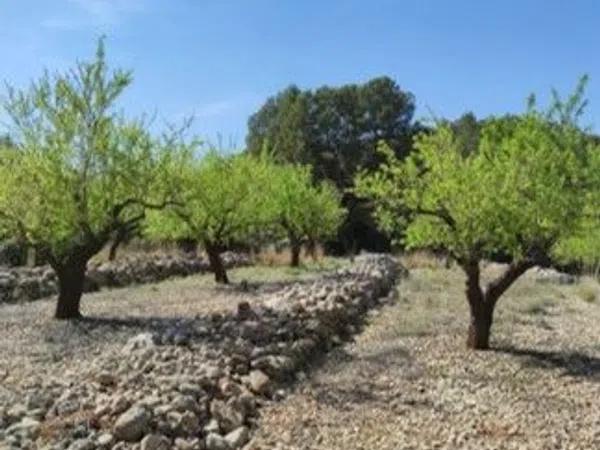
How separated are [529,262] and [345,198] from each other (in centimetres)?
3294

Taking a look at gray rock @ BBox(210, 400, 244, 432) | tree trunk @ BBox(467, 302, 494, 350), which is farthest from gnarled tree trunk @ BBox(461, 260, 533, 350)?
gray rock @ BBox(210, 400, 244, 432)

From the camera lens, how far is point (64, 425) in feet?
24.8

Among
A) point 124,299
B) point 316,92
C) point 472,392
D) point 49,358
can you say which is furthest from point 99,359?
point 316,92

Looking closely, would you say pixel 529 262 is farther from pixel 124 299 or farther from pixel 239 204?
pixel 239 204

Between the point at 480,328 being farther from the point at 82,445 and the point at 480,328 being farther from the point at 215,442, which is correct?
the point at 82,445

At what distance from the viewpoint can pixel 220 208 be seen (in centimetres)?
2117

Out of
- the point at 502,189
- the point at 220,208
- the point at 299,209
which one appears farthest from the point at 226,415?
the point at 299,209

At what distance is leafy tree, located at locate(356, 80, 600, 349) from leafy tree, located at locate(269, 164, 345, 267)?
14632mm

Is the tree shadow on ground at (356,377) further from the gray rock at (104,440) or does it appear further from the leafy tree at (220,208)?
the leafy tree at (220,208)

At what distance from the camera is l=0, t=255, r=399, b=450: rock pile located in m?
7.46

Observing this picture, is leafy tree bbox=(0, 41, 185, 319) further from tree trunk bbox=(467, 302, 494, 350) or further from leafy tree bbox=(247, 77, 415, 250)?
leafy tree bbox=(247, 77, 415, 250)

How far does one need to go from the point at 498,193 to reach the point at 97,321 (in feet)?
19.5

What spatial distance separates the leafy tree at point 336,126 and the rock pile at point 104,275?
24129mm

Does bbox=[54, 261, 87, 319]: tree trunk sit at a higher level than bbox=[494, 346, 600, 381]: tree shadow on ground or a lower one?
higher
